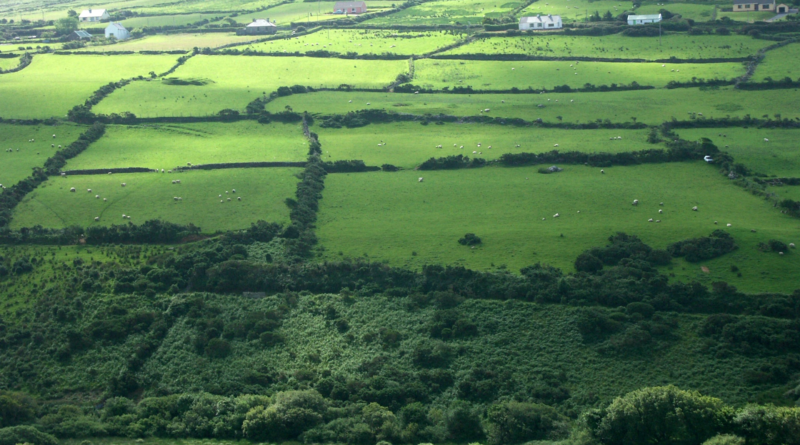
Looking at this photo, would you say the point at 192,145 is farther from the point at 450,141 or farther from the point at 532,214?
the point at 532,214

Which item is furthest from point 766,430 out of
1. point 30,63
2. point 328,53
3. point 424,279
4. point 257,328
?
point 30,63

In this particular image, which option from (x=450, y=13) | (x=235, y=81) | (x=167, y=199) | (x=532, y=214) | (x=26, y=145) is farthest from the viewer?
(x=450, y=13)

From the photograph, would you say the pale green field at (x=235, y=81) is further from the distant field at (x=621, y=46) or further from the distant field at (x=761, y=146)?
the distant field at (x=761, y=146)

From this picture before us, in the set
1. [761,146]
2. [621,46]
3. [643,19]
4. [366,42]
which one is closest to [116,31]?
[366,42]

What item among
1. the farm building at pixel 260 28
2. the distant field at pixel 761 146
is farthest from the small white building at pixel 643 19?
the farm building at pixel 260 28

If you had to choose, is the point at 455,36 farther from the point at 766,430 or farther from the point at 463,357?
the point at 766,430

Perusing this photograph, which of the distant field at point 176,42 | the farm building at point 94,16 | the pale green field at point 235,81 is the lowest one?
the pale green field at point 235,81

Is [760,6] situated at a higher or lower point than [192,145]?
higher
